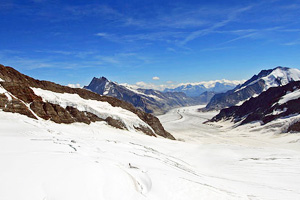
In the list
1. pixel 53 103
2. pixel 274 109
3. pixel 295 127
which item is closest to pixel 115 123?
pixel 53 103

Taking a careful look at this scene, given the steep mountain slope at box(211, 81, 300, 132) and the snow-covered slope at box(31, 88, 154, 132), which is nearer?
the snow-covered slope at box(31, 88, 154, 132)

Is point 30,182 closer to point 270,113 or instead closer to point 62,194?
point 62,194

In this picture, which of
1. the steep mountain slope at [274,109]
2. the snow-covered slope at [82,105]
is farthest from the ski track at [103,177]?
the steep mountain slope at [274,109]

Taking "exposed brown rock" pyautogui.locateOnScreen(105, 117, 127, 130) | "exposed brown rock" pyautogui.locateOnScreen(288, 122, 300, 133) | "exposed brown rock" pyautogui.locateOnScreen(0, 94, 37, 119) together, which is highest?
"exposed brown rock" pyautogui.locateOnScreen(0, 94, 37, 119)

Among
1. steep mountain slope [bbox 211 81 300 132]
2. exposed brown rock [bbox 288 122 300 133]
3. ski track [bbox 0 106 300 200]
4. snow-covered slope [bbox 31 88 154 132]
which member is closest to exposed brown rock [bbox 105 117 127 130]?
snow-covered slope [bbox 31 88 154 132]

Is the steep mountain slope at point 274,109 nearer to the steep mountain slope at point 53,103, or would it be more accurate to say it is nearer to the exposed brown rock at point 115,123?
the steep mountain slope at point 53,103

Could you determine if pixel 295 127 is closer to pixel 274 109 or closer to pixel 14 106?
pixel 274 109

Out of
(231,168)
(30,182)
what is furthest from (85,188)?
(231,168)

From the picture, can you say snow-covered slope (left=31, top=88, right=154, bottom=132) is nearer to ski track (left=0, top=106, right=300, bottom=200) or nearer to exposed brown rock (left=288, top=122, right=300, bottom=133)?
ski track (left=0, top=106, right=300, bottom=200)
